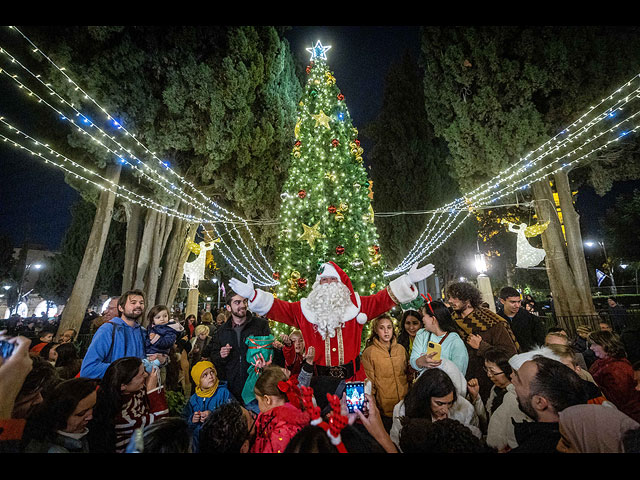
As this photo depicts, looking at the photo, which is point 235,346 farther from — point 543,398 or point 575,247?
point 575,247

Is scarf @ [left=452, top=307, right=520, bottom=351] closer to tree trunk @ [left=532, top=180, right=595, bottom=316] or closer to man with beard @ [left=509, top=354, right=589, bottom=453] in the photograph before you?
man with beard @ [left=509, top=354, right=589, bottom=453]

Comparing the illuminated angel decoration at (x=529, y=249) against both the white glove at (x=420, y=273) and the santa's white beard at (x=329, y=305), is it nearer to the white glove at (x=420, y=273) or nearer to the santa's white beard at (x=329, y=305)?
the white glove at (x=420, y=273)

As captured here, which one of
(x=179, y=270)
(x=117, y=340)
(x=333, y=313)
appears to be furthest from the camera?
(x=179, y=270)

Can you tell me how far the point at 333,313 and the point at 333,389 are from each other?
772 mm

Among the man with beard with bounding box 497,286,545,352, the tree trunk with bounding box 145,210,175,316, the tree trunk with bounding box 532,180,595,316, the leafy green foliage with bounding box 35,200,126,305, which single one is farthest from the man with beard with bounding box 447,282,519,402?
the leafy green foliage with bounding box 35,200,126,305

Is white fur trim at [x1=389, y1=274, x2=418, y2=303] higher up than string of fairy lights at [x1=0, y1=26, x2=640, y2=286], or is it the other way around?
string of fairy lights at [x1=0, y1=26, x2=640, y2=286]

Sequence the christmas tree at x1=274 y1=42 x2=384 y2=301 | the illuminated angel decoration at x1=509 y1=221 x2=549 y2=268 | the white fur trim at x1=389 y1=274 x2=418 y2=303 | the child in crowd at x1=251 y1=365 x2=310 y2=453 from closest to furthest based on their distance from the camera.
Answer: the child in crowd at x1=251 y1=365 x2=310 y2=453, the white fur trim at x1=389 y1=274 x2=418 y2=303, the christmas tree at x1=274 y1=42 x2=384 y2=301, the illuminated angel decoration at x1=509 y1=221 x2=549 y2=268

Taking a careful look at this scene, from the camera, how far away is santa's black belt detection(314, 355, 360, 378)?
3156 millimetres

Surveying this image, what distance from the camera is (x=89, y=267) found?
8.65 m

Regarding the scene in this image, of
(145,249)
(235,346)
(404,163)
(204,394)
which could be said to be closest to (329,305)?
(235,346)

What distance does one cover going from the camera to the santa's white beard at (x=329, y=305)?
11.0ft

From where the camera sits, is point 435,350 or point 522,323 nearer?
point 435,350

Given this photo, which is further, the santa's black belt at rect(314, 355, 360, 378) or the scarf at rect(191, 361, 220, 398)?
the santa's black belt at rect(314, 355, 360, 378)

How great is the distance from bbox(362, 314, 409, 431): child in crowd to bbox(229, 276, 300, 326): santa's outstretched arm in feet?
3.27
